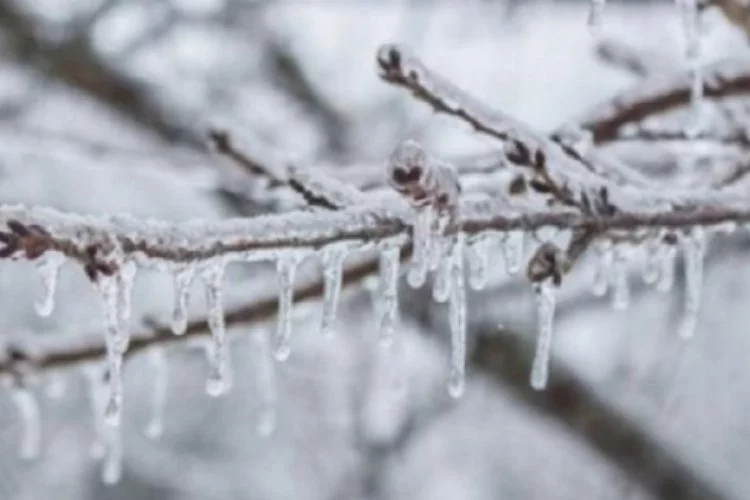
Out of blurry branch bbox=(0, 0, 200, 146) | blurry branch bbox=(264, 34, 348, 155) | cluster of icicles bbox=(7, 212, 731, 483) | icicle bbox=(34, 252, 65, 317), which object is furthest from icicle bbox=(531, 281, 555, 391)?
blurry branch bbox=(264, 34, 348, 155)

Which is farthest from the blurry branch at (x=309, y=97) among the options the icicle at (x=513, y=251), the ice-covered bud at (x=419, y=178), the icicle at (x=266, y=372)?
the ice-covered bud at (x=419, y=178)

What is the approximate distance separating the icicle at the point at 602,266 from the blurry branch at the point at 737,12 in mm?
149

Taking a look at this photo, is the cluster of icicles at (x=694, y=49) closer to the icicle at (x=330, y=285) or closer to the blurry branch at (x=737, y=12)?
the blurry branch at (x=737, y=12)

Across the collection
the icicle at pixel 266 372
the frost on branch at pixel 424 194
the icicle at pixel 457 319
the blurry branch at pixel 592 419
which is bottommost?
the blurry branch at pixel 592 419

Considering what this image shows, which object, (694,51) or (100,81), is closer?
(694,51)

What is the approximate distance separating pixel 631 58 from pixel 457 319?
460 mm

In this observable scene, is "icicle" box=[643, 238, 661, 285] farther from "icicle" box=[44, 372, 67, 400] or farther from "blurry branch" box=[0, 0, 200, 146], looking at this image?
"blurry branch" box=[0, 0, 200, 146]

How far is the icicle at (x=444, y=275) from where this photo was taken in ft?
2.14

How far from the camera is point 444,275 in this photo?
0.69 meters

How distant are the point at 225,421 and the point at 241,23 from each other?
87.3 inches

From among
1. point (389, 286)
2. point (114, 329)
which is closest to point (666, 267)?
point (389, 286)

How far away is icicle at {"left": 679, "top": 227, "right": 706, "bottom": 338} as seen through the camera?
2.48 feet

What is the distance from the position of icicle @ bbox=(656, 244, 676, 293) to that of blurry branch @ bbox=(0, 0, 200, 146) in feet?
4.55

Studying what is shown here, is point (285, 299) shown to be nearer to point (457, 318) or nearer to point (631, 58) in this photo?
point (457, 318)
